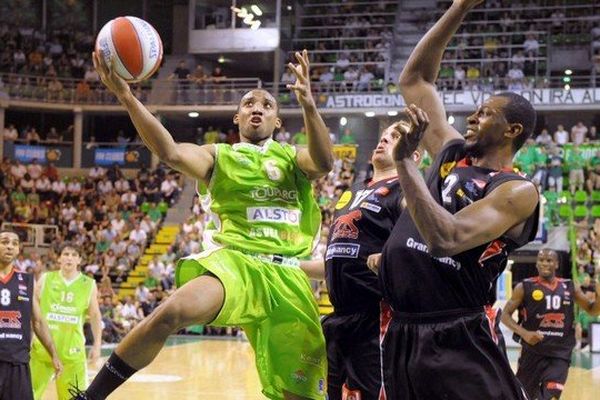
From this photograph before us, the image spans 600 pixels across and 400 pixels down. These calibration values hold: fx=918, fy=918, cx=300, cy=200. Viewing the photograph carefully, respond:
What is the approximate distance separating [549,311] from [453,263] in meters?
6.25

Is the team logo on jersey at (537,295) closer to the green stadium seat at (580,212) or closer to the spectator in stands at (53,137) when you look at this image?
the green stadium seat at (580,212)

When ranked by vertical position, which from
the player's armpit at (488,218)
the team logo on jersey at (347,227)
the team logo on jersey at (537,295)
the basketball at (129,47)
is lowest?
the team logo on jersey at (537,295)

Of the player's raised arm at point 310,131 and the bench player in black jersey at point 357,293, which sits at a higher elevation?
the player's raised arm at point 310,131

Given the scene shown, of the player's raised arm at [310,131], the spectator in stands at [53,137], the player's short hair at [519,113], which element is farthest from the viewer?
the spectator in stands at [53,137]

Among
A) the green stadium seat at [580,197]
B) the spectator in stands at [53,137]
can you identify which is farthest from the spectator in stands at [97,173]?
the green stadium seat at [580,197]

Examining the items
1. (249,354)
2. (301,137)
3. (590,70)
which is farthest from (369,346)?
(590,70)

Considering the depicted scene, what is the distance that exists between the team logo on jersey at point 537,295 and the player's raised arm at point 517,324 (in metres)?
0.12

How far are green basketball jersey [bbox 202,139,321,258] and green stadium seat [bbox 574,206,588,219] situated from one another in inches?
700

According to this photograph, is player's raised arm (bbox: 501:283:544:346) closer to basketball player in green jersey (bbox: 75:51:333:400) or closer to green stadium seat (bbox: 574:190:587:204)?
basketball player in green jersey (bbox: 75:51:333:400)

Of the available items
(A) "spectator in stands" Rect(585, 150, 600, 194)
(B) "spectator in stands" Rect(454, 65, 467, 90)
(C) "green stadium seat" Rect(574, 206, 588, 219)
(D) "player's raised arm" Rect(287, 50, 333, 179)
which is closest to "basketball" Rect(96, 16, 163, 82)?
(D) "player's raised arm" Rect(287, 50, 333, 179)

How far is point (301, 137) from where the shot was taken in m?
25.8

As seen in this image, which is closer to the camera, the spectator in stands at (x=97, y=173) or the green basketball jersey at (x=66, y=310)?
the green basketball jersey at (x=66, y=310)

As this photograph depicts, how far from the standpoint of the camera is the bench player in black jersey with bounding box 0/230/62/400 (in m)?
7.21

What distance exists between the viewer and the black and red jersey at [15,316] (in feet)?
23.9
